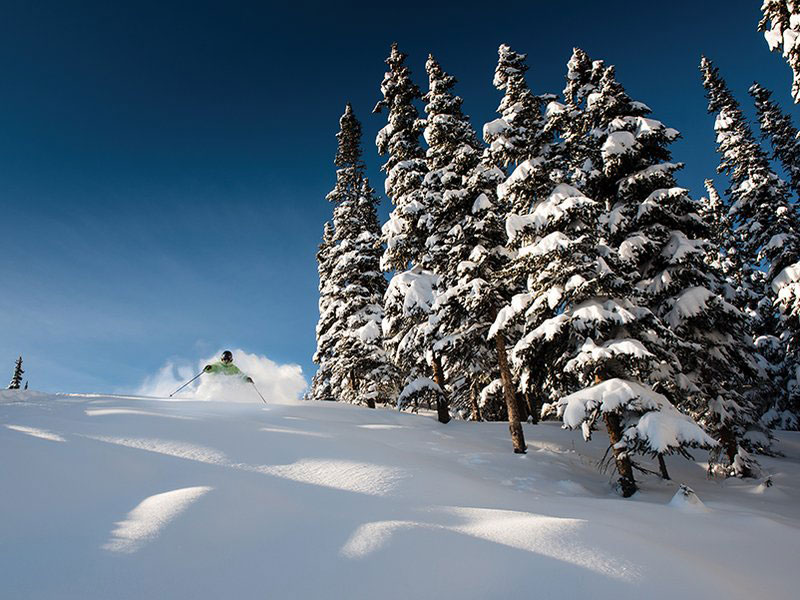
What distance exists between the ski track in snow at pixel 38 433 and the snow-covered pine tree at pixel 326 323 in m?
16.9

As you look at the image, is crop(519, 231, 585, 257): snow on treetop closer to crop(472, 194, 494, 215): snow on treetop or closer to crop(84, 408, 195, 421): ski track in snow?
crop(472, 194, 494, 215): snow on treetop

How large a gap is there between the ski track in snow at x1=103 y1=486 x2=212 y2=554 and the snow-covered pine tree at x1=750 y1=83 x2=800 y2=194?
3240 centimetres

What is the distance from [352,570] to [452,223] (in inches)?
584

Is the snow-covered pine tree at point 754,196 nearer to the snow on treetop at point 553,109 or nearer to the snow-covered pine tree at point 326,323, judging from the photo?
the snow on treetop at point 553,109

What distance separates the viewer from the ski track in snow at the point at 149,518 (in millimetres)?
5293

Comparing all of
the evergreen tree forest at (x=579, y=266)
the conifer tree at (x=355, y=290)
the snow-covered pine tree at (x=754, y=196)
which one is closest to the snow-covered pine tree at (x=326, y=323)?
the conifer tree at (x=355, y=290)

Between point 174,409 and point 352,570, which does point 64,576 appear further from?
point 174,409

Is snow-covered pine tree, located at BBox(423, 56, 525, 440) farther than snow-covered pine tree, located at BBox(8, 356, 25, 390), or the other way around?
snow-covered pine tree, located at BBox(8, 356, 25, 390)

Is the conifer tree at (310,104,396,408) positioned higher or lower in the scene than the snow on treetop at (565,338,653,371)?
higher

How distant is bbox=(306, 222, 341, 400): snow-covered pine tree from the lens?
28594mm

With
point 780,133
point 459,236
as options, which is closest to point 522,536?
point 459,236

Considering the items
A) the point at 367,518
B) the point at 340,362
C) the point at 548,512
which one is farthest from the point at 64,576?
the point at 340,362

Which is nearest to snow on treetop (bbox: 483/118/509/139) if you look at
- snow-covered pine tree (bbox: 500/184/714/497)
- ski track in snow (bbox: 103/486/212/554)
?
snow-covered pine tree (bbox: 500/184/714/497)

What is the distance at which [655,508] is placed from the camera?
27.5 feet
